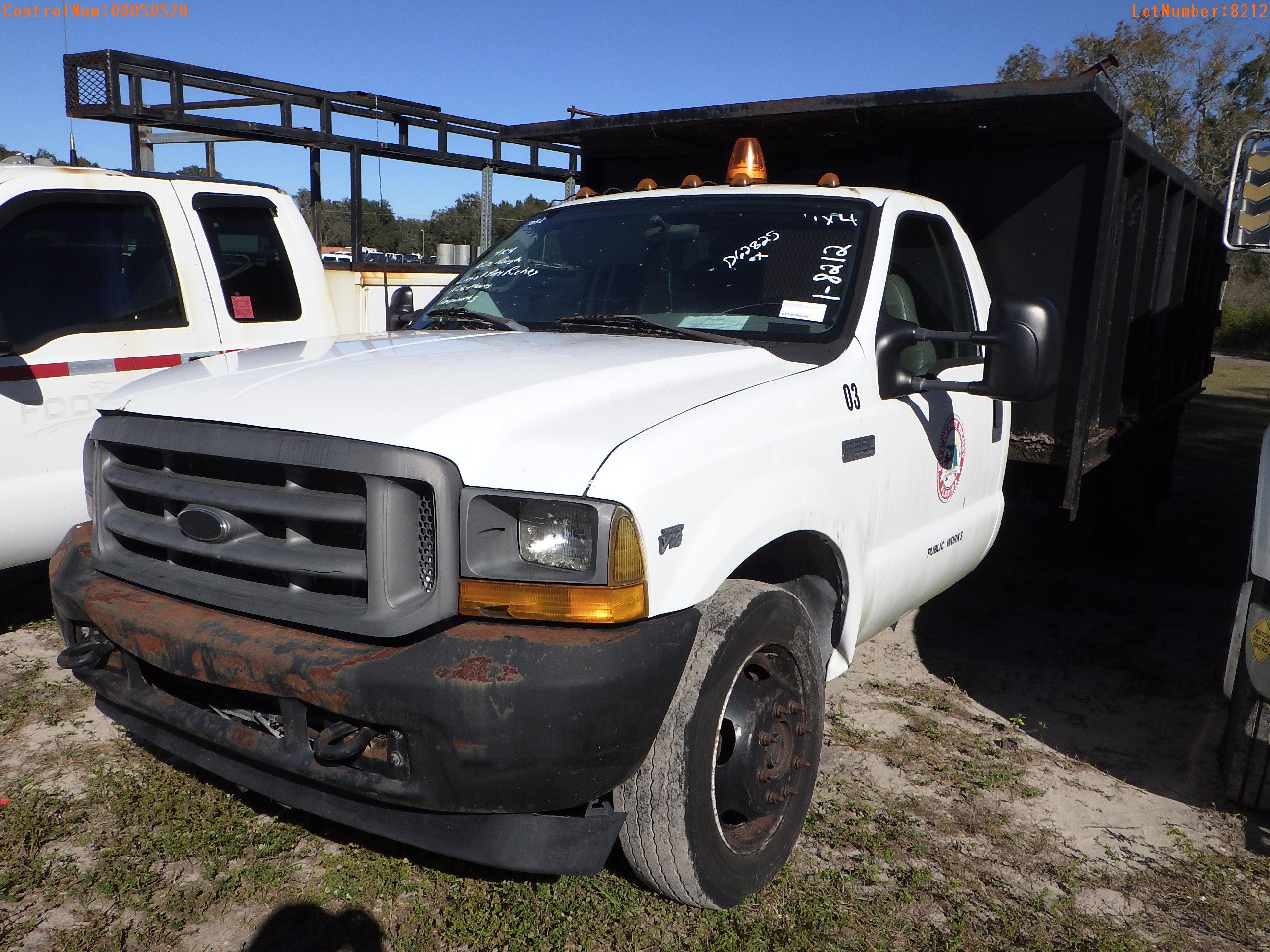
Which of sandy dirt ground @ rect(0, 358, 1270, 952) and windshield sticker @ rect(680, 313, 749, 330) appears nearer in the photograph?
sandy dirt ground @ rect(0, 358, 1270, 952)

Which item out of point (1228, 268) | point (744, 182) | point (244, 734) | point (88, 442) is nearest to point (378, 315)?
point (744, 182)

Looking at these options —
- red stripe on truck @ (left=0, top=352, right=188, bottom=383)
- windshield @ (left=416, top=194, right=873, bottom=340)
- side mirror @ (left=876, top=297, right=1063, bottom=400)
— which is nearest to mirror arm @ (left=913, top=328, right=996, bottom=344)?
side mirror @ (left=876, top=297, right=1063, bottom=400)

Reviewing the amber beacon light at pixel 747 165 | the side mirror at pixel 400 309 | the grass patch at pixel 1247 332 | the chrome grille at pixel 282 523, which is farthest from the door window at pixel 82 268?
the grass patch at pixel 1247 332

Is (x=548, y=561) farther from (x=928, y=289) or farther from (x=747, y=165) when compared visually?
(x=747, y=165)

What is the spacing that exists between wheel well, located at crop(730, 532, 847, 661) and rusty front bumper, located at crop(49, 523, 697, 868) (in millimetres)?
719

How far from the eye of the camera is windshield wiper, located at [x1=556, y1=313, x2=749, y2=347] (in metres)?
3.21

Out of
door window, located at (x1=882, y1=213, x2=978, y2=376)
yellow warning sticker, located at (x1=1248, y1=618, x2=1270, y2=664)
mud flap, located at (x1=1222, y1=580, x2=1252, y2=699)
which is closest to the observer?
yellow warning sticker, located at (x1=1248, y1=618, x2=1270, y2=664)

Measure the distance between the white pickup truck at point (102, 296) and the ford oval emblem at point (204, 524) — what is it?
1.92 m

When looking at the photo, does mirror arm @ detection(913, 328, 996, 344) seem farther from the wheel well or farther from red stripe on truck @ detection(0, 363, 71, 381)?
red stripe on truck @ detection(0, 363, 71, 381)

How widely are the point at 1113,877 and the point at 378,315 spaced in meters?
7.06

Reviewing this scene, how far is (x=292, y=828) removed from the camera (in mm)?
3188

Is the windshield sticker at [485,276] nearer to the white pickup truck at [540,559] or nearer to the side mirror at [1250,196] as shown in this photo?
the white pickup truck at [540,559]

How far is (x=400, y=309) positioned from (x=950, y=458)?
2273 mm

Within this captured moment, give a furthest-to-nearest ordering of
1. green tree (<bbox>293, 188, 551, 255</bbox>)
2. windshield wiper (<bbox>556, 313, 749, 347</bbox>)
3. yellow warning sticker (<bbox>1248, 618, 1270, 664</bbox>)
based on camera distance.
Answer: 1. green tree (<bbox>293, 188, 551, 255</bbox>)
2. windshield wiper (<bbox>556, 313, 749, 347</bbox>)
3. yellow warning sticker (<bbox>1248, 618, 1270, 664</bbox>)
